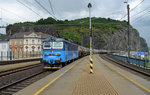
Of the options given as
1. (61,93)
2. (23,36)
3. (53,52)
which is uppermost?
(23,36)

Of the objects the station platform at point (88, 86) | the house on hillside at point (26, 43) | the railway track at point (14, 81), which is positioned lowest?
the railway track at point (14, 81)

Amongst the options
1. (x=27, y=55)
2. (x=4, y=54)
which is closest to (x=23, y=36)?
(x=27, y=55)

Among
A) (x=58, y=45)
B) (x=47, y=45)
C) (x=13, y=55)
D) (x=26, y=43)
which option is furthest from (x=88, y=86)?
(x=26, y=43)

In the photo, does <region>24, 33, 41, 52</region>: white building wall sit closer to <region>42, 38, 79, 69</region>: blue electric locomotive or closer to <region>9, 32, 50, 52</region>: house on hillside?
<region>9, 32, 50, 52</region>: house on hillside

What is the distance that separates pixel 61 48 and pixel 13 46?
5736cm

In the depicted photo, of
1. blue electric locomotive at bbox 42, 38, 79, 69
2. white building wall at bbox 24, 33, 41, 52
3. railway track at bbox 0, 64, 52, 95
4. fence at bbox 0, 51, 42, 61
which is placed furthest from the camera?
white building wall at bbox 24, 33, 41, 52

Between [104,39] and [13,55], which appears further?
[104,39]

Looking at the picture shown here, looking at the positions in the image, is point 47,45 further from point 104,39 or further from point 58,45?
point 104,39

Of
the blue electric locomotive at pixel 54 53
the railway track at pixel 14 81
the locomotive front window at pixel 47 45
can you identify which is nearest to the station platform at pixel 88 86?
the railway track at pixel 14 81

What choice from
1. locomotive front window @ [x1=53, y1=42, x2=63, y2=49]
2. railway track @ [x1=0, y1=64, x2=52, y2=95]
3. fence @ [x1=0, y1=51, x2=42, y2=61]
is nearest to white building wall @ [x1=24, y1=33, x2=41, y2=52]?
fence @ [x1=0, y1=51, x2=42, y2=61]

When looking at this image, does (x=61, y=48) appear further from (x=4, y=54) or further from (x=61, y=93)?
(x=4, y=54)

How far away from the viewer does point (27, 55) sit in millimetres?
45156

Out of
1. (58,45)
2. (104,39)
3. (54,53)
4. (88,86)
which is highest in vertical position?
(104,39)

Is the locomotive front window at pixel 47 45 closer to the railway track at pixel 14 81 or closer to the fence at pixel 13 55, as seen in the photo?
the railway track at pixel 14 81
